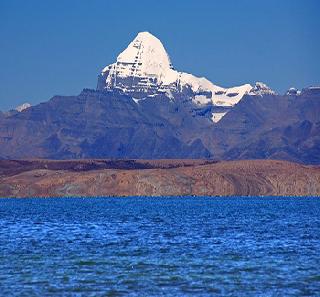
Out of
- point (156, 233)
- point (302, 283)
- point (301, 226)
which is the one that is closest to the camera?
point (302, 283)

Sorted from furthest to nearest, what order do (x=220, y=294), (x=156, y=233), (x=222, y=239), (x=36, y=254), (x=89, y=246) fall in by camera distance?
(x=156, y=233)
(x=222, y=239)
(x=89, y=246)
(x=36, y=254)
(x=220, y=294)

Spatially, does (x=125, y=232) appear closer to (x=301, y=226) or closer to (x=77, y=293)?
(x=301, y=226)

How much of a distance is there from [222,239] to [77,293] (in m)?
44.6

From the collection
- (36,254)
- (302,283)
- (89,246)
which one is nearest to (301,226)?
(89,246)

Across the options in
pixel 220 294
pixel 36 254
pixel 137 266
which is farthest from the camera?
pixel 36 254

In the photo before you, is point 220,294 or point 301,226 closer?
point 220,294

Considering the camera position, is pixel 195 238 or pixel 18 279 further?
pixel 195 238

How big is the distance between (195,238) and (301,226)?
100 feet

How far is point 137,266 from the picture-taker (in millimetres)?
81250

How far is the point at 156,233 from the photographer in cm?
12300

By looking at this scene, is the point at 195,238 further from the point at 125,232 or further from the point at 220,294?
the point at 220,294

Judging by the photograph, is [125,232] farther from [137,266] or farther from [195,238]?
[137,266]

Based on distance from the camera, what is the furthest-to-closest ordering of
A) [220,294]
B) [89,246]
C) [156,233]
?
[156,233] < [89,246] < [220,294]

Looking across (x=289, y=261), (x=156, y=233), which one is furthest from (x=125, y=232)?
(x=289, y=261)
